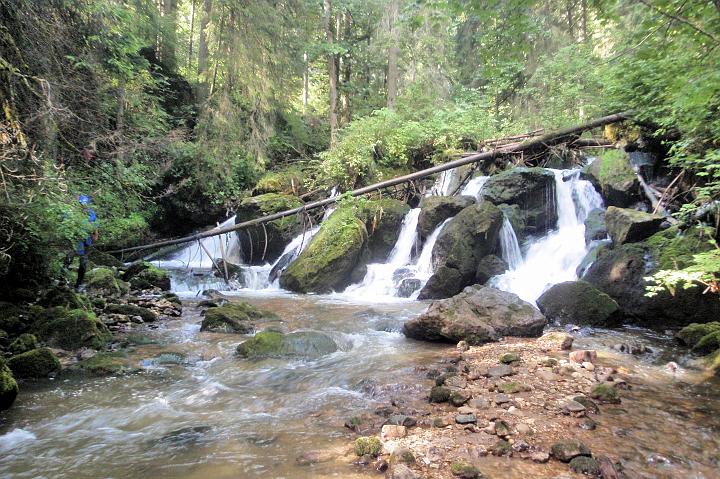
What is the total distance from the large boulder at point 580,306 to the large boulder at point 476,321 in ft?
3.02

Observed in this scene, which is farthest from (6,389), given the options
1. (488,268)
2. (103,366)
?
(488,268)

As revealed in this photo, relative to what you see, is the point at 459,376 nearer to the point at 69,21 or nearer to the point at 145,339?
the point at 145,339

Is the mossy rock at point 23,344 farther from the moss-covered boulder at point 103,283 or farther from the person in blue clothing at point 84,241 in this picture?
the moss-covered boulder at point 103,283

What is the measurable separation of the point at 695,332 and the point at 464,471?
5.37 metres

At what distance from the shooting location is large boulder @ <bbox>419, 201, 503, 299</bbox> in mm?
10836

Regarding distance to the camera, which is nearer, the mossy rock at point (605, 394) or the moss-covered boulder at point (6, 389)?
the moss-covered boulder at point (6, 389)

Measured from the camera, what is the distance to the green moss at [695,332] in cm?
640

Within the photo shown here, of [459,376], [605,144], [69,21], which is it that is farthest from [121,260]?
[605,144]

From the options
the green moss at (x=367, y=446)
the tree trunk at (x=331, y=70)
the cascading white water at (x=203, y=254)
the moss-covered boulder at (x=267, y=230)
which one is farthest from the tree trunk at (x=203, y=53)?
the green moss at (x=367, y=446)

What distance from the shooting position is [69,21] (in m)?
6.82

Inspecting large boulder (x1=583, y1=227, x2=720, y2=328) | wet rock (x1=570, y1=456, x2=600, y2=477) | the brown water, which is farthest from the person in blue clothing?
large boulder (x1=583, y1=227, x2=720, y2=328)

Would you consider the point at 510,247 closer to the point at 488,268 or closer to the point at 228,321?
the point at 488,268

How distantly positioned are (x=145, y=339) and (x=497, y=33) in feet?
22.7

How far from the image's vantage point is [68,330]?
6.68 metres
